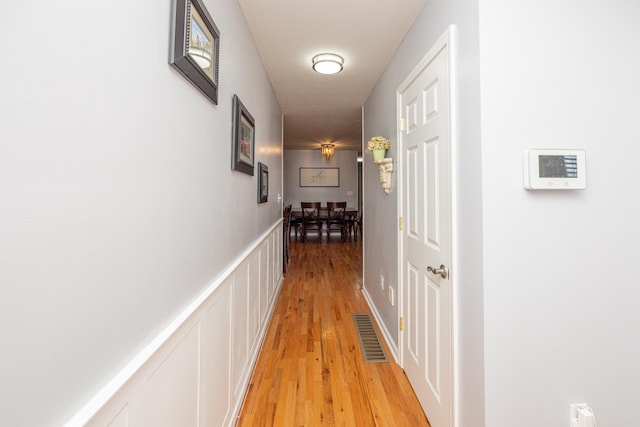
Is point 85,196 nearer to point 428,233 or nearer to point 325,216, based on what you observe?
point 428,233

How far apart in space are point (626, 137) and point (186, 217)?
1.71 m

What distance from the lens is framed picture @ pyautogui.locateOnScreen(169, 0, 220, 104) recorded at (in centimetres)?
92

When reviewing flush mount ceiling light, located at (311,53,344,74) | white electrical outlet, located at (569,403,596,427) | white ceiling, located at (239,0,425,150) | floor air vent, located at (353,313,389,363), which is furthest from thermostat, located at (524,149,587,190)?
flush mount ceiling light, located at (311,53,344,74)

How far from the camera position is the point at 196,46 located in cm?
107

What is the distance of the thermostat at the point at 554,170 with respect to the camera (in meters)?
1.14

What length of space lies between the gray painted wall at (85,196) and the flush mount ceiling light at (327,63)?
5.48ft

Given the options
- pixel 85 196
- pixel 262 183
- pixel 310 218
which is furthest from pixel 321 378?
pixel 310 218

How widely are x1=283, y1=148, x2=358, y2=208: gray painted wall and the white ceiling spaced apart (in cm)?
453

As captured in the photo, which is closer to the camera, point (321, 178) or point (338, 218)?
point (338, 218)

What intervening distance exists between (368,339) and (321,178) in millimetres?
6277

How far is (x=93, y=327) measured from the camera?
0.61m

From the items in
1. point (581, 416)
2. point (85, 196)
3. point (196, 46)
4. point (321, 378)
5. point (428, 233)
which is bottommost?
point (321, 378)

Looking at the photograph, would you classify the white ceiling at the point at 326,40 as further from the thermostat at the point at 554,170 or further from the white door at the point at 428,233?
the thermostat at the point at 554,170

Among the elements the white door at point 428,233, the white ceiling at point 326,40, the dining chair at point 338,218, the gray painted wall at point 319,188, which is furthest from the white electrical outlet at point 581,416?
the gray painted wall at point 319,188
